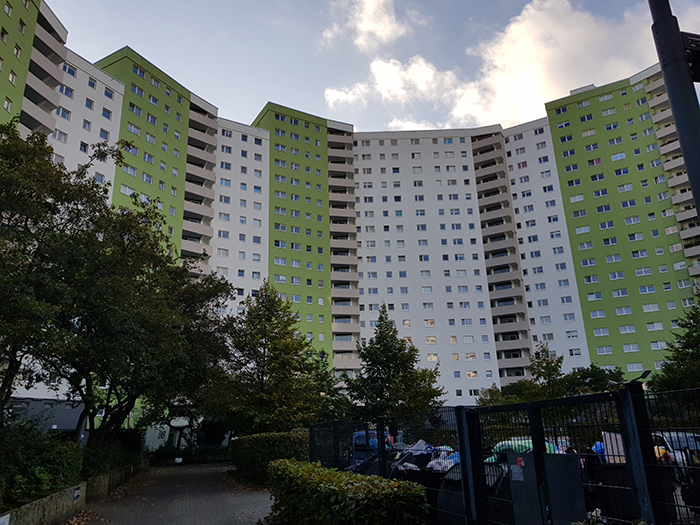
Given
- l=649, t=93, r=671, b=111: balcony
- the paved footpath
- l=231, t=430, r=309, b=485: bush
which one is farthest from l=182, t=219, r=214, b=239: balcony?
l=649, t=93, r=671, b=111: balcony

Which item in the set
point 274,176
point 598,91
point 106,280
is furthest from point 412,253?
point 106,280

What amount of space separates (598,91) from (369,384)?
62.4 meters

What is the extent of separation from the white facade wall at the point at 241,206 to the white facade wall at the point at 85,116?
624 inches

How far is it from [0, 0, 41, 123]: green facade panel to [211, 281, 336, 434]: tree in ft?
89.0

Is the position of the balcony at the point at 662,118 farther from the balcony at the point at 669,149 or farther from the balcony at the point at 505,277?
the balcony at the point at 505,277

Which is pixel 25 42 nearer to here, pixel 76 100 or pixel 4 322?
pixel 76 100

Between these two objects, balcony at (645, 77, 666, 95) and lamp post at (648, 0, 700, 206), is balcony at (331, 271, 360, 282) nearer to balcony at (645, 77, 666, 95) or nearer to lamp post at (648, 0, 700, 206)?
balcony at (645, 77, 666, 95)

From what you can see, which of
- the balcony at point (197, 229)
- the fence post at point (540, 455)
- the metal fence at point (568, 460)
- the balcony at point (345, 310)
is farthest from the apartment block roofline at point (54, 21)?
the fence post at point (540, 455)

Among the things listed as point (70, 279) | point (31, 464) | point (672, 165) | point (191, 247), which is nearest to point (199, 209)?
point (191, 247)

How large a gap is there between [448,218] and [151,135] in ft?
142

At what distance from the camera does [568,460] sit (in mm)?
5281

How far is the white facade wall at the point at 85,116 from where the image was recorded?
167ft

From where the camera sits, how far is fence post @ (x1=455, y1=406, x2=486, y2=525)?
684 centimetres

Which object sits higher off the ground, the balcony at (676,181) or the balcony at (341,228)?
the balcony at (676,181)
